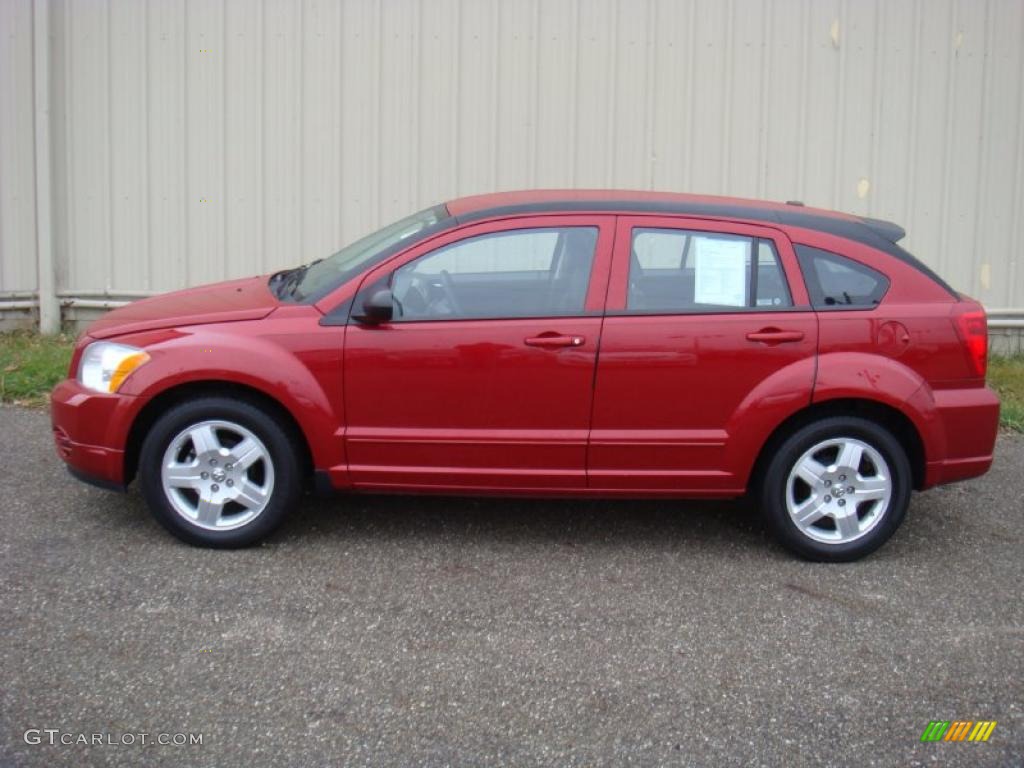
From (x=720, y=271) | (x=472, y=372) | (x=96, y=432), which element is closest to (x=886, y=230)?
(x=720, y=271)

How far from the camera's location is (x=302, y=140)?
352 inches

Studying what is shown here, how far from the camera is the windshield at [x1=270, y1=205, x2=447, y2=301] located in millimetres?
5414

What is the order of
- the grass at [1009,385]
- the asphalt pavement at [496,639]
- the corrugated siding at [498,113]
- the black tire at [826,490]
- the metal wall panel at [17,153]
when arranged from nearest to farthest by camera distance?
1. the asphalt pavement at [496,639]
2. the black tire at [826,490]
3. the grass at [1009,385]
4. the corrugated siding at [498,113]
5. the metal wall panel at [17,153]

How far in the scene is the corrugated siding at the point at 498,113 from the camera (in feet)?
28.7

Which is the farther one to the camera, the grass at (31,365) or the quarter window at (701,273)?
the grass at (31,365)

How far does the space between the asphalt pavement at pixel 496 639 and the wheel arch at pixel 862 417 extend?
470 millimetres

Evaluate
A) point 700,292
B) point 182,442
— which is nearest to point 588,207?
point 700,292

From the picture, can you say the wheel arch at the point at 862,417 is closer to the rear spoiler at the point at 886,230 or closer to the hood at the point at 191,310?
the rear spoiler at the point at 886,230

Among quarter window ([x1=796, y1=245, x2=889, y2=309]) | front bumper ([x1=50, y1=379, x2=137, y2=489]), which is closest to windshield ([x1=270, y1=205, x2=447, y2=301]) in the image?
front bumper ([x1=50, y1=379, x2=137, y2=489])

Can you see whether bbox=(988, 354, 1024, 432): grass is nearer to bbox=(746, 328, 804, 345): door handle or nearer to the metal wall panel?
bbox=(746, 328, 804, 345): door handle

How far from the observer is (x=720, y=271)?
5.38m

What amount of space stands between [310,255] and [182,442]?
3937mm

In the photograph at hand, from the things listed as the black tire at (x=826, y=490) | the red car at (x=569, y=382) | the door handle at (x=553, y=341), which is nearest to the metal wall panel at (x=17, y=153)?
the red car at (x=569, y=382)

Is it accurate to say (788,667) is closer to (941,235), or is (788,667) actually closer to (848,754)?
(848,754)
